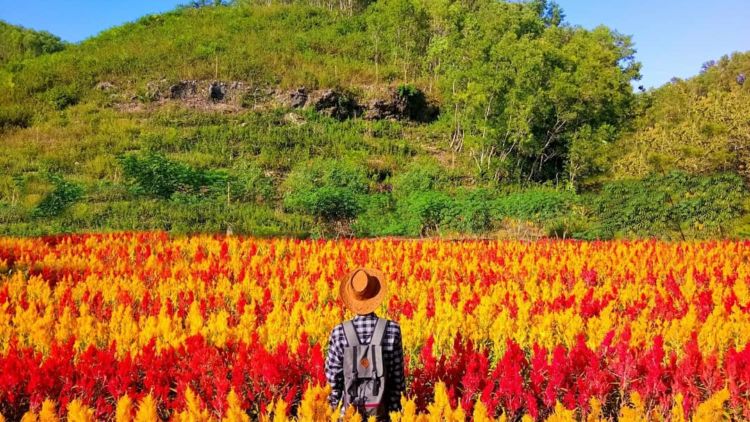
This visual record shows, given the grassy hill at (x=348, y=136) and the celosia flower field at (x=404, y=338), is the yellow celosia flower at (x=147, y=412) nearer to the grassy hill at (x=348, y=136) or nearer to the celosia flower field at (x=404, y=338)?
the celosia flower field at (x=404, y=338)

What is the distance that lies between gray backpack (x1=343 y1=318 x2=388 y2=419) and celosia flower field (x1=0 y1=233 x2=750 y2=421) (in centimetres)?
18

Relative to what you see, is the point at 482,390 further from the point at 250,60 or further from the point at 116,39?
the point at 116,39

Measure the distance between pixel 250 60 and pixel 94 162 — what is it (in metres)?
13.4

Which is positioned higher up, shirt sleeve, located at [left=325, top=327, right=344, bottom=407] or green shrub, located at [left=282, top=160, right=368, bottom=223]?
green shrub, located at [left=282, top=160, right=368, bottom=223]

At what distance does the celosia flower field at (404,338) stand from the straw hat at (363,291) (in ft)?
1.46

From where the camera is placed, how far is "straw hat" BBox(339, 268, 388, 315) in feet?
9.55

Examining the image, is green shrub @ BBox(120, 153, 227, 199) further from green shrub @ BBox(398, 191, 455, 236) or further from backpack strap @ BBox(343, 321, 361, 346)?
backpack strap @ BBox(343, 321, 361, 346)

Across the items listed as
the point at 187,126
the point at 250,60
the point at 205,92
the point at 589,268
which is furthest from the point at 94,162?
the point at 589,268

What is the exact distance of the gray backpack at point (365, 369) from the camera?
296cm

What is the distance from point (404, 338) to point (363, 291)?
6.21 feet

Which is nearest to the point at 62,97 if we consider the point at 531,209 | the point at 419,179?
the point at 419,179

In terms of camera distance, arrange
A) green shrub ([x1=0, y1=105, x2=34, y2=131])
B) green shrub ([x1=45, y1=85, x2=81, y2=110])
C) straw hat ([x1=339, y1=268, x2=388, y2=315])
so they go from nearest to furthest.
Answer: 1. straw hat ([x1=339, y1=268, x2=388, y2=315])
2. green shrub ([x1=0, y1=105, x2=34, y2=131])
3. green shrub ([x1=45, y1=85, x2=81, y2=110])

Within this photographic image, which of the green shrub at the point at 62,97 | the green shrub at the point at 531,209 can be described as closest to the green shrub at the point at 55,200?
the green shrub at the point at 531,209

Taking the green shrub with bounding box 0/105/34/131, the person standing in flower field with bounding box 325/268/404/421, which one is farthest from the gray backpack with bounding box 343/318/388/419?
the green shrub with bounding box 0/105/34/131
